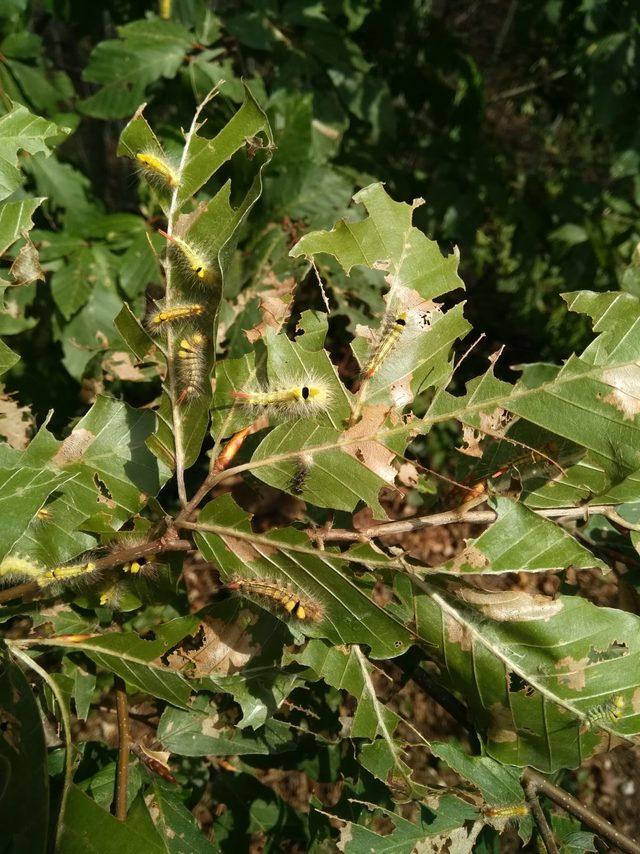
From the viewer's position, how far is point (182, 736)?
6.70 feet

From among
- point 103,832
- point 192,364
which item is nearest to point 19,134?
point 192,364

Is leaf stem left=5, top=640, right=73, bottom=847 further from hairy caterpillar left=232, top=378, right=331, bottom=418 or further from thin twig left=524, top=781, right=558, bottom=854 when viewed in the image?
thin twig left=524, top=781, right=558, bottom=854

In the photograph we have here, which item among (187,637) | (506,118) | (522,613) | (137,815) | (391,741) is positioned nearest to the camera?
(137,815)

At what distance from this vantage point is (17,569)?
1605 mm

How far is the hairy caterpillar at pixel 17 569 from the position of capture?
1594 millimetres

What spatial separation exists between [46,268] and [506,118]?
8.74 meters

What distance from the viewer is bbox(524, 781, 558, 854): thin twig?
177cm

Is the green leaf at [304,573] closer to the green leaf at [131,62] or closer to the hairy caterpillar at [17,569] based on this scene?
the hairy caterpillar at [17,569]

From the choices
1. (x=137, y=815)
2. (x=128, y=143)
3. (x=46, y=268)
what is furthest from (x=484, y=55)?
(x=137, y=815)

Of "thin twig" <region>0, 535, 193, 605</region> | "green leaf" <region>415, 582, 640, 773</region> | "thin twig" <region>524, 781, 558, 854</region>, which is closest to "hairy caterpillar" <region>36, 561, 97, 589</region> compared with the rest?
"thin twig" <region>0, 535, 193, 605</region>

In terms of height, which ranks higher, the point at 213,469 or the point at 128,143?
the point at 128,143

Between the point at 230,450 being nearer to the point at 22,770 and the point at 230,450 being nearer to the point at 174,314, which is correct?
the point at 174,314

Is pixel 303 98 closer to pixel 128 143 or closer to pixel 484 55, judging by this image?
pixel 128 143

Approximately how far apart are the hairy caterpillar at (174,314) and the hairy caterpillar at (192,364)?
0.05m
